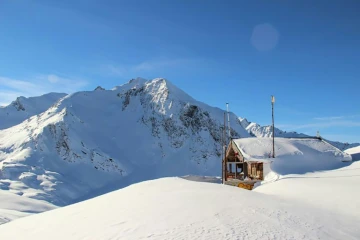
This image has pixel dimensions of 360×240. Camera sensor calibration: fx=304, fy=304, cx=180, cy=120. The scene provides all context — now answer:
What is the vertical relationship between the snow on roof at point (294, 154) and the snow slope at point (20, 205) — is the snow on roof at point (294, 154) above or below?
above

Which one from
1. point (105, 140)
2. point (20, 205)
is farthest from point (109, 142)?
point (20, 205)

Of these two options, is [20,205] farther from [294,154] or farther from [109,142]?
[109,142]

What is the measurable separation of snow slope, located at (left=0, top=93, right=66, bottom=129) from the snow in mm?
64754

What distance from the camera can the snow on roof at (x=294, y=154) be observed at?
2458cm

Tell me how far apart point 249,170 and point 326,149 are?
7336 mm

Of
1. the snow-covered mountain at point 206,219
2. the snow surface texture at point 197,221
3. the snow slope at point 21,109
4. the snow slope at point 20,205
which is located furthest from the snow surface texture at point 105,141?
the snow surface texture at point 197,221

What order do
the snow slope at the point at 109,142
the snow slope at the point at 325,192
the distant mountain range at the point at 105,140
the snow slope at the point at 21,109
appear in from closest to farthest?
the snow slope at the point at 325,192
the snow slope at the point at 109,142
the distant mountain range at the point at 105,140
the snow slope at the point at 21,109

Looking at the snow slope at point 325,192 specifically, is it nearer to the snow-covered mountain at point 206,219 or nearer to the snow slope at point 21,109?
the snow-covered mountain at point 206,219

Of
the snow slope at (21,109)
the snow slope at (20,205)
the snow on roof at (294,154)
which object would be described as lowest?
the snow slope at (20,205)

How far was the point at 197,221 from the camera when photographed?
915cm

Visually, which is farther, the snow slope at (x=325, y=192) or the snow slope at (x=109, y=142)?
the snow slope at (x=109, y=142)

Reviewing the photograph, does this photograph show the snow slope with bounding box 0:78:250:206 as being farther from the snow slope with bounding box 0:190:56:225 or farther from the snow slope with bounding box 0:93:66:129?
the snow slope with bounding box 0:93:66:129

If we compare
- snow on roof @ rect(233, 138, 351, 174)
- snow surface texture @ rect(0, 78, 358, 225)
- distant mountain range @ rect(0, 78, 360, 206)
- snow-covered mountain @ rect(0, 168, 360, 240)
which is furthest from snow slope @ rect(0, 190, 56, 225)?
snow on roof @ rect(233, 138, 351, 174)

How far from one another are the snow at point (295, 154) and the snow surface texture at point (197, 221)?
11.0 meters
